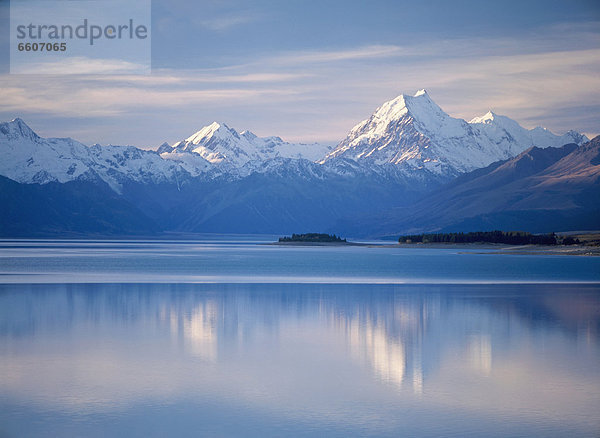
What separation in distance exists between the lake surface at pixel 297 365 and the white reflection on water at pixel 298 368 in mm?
94

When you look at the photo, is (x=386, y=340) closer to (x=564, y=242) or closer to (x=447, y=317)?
(x=447, y=317)

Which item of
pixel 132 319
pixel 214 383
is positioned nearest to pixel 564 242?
pixel 132 319

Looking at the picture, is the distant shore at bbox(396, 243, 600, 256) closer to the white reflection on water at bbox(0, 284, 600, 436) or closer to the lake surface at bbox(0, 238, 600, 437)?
the lake surface at bbox(0, 238, 600, 437)

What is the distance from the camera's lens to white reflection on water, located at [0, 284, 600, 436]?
24.1m

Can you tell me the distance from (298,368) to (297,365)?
0.63 metres

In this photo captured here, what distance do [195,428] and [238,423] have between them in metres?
1.28

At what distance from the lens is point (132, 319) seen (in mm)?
46531

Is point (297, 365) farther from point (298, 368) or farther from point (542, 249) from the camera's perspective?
point (542, 249)

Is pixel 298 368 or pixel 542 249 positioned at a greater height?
pixel 542 249

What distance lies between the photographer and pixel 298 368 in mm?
31969

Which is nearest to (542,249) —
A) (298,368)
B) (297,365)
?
(297,365)

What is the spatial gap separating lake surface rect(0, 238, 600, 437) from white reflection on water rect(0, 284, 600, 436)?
94 mm

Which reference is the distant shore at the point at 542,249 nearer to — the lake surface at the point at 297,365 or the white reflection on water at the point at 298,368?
the lake surface at the point at 297,365

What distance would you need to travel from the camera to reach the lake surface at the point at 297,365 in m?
24.0
